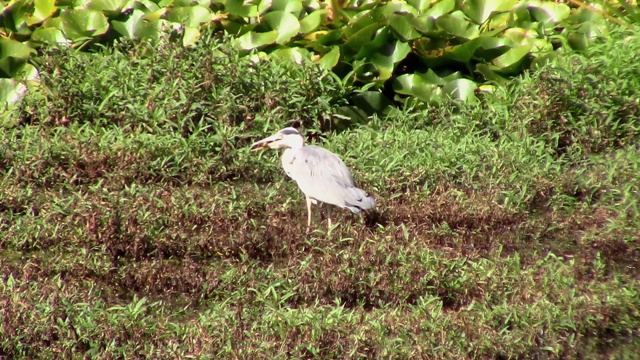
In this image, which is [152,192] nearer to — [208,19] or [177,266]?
[177,266]

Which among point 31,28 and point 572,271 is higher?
point 572,271

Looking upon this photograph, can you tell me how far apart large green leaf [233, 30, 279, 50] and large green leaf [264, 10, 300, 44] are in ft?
0.15

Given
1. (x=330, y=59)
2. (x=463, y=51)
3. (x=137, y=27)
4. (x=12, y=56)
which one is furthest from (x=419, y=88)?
(x=12, y=56)

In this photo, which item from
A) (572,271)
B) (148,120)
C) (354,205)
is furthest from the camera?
(148,120)

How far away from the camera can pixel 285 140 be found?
5.55 m

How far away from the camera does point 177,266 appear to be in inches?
188

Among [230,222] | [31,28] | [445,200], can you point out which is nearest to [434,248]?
[445,200]

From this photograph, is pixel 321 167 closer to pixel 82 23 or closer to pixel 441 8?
pixel 441 8

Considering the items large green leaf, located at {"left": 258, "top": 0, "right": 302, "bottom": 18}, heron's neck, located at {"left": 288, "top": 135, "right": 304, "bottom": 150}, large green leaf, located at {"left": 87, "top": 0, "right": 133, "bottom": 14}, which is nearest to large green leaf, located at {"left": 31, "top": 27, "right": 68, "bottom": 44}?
large green leaf, located at {"left": 87, "top": 0, "right": 133, "bottom": 14}

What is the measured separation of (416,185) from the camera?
5426 millimetres

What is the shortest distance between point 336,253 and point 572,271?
3.56 feet

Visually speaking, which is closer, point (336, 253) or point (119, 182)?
point (336, 253)

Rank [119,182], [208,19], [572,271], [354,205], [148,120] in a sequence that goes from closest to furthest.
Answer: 1. [572,271]
2. [354,205]
3. [119,182]
4. [148,120]
5. [208,19]

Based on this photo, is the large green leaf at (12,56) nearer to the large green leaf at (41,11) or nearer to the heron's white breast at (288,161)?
the large green leaf at (41,11)
